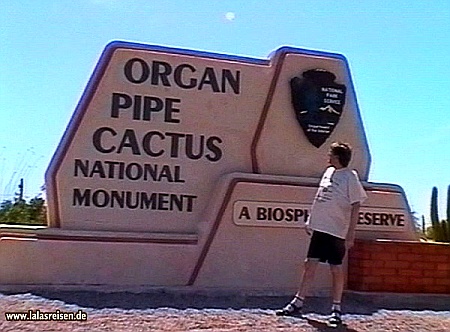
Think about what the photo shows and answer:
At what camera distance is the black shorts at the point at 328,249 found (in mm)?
7301

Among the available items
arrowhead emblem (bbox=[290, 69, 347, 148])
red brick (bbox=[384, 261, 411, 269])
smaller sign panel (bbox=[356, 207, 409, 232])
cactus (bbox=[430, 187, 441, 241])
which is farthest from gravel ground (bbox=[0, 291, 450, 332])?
cactus (bbox=[430, 187, 441, 241])

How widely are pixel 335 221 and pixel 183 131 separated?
269 cm

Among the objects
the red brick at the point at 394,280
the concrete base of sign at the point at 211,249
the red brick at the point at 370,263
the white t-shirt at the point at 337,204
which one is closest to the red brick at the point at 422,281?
the red brick at the point at 394,280

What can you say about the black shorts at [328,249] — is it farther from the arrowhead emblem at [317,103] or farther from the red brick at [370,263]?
the arrowhead emblem at [317,103]

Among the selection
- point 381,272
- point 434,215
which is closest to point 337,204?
point 381,272

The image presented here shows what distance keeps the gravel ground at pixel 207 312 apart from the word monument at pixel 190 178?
1.52 feet

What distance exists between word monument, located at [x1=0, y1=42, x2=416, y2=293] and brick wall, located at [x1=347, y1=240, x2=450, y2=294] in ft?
1.64

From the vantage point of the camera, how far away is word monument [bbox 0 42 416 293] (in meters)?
8.51

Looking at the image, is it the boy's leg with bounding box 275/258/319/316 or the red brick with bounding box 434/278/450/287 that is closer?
the boy's leg with bounding box 275/258/319/316

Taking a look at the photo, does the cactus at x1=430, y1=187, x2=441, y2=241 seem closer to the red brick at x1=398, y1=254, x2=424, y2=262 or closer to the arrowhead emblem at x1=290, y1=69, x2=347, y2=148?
the red brick at x1=398, y1=254, x2=424, y2=262

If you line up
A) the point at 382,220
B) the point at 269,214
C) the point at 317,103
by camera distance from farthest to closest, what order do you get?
the point at 317,103 → the point at 382,220 → the point at 269,214

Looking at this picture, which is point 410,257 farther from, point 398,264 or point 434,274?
point 434,274

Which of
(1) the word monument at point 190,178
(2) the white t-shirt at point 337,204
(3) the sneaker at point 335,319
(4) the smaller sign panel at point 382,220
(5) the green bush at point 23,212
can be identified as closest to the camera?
(3) the sneaker at point 335,319

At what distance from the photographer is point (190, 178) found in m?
9.16
